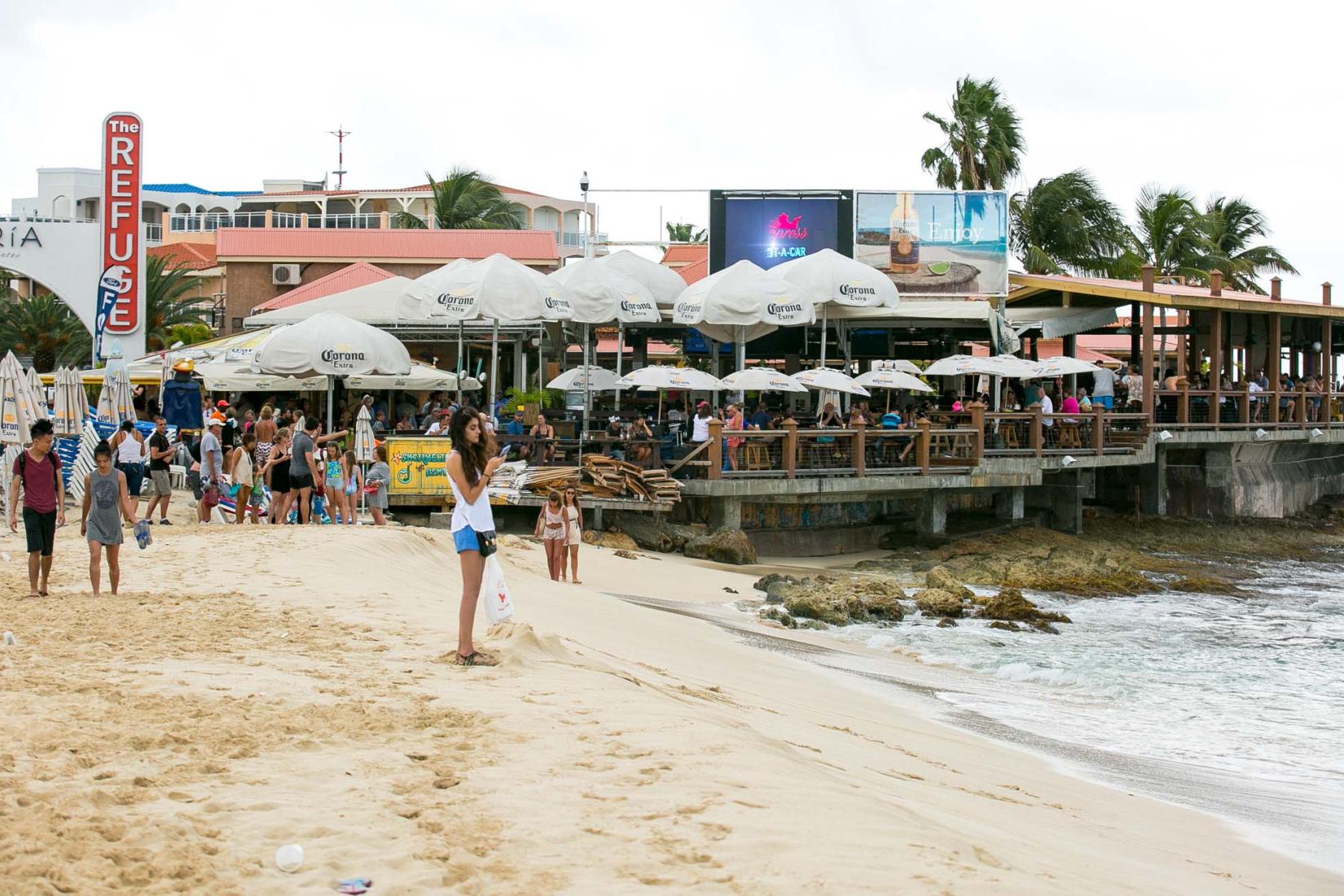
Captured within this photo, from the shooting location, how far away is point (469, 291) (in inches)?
890

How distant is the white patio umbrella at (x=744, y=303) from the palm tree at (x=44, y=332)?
24296mm

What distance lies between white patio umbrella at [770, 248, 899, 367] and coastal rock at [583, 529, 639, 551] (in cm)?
651

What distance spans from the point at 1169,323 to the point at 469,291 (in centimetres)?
2401

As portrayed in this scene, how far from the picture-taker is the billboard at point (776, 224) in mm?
31234

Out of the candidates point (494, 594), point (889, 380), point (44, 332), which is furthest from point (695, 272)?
point (494, 594)

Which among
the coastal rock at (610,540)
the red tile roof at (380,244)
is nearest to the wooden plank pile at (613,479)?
the coastal rock at (610,540)

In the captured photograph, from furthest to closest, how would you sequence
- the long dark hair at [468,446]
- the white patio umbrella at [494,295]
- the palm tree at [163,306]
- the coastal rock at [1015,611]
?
the palm tree at [163,306], the white patio umbrella at [494,295], the coastal rock at [1015,611], the long dark hair at [468,446]

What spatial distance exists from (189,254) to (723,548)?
42545mm

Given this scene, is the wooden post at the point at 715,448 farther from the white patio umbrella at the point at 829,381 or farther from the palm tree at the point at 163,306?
the palm tree at the point at 163,306

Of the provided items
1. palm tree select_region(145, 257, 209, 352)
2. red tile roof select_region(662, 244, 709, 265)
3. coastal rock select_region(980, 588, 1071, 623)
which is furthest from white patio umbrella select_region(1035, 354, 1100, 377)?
red tile roof select_region(662, 244, 709, 265)

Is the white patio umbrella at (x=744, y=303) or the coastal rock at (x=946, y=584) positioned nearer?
the coastal rock at (x=946, y=584)

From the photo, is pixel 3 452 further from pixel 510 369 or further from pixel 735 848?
pixel 510 369

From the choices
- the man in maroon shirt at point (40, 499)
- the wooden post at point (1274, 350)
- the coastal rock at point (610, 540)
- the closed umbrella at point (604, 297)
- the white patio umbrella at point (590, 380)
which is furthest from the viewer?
the wooden post at point (1274, 350)

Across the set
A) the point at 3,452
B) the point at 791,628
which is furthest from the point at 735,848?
the point at 3,452
